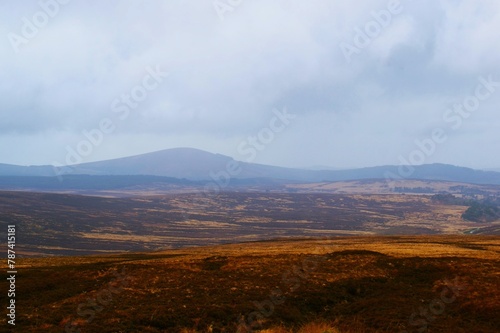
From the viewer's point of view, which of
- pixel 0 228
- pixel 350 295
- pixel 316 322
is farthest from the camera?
pixel 0 228

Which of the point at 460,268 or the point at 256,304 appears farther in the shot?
the point at 460,268

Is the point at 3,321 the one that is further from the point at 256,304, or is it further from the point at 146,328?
the point at 256,304

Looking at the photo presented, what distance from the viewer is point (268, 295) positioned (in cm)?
2883

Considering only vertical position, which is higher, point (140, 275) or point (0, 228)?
point (140, 275)

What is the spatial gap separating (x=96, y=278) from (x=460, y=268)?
2977 centimetres

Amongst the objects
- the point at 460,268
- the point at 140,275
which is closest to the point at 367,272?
the point at 460,268

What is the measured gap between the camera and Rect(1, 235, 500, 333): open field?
23812mm

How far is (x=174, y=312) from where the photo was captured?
82.7 ft

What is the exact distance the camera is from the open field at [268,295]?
23.8 m

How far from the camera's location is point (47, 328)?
2283 centimetres

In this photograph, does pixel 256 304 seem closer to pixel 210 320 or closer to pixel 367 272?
pixel 210 320

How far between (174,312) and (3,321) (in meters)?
9.57

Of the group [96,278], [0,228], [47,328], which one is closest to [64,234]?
[0,228]

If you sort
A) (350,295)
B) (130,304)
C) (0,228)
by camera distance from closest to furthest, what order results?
(130,304) < (350,295) < (0,228)
